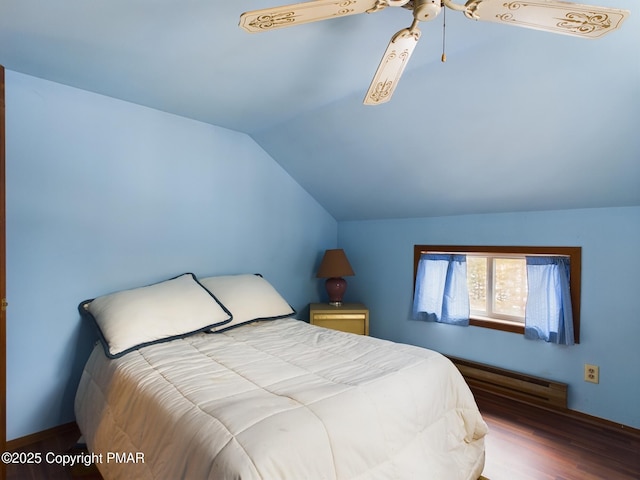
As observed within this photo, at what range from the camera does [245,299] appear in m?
2.54

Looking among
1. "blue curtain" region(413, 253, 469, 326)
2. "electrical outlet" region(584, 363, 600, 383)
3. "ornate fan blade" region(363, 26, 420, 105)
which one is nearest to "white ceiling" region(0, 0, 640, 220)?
"ornate fan blade" region(363, 26, 420, 105)

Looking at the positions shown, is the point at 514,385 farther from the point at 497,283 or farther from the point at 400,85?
the point at 400,85

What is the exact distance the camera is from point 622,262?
225cm

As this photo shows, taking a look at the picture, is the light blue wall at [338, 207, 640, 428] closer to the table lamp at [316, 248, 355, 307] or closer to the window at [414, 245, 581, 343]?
the window at [414, 245, 581, 343]

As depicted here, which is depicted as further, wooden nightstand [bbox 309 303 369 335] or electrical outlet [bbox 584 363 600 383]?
wooden nightstand [bbox 309 303 369 335]

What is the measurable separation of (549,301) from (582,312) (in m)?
0.20

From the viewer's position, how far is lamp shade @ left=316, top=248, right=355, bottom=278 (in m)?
3.37

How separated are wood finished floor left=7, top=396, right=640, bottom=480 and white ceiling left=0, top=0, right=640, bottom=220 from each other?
59.1 inches

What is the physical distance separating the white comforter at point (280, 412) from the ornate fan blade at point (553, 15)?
1.44 m

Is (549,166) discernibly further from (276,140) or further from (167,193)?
(167,193)

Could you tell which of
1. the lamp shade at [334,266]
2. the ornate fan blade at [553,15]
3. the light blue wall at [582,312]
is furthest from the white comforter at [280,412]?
the ornate fan blade at [553,15]

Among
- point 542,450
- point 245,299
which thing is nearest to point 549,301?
point 542,450

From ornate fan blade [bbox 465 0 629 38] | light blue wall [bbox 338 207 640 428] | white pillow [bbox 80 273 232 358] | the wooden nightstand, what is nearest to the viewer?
ornate fan blade [bbox 465 0 629 38]

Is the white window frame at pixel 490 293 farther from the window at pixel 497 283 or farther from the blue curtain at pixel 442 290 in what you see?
the blue curtain at pixel 442 290
